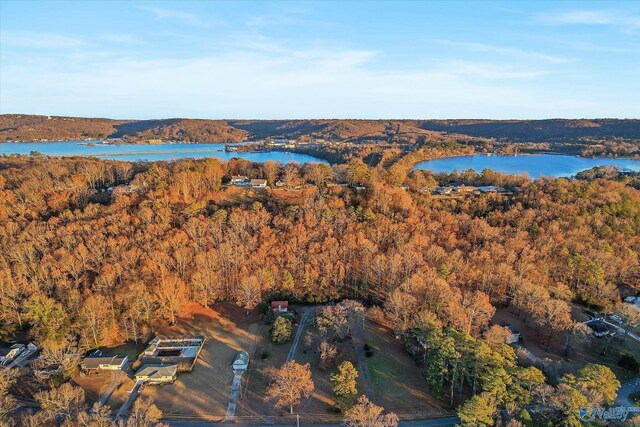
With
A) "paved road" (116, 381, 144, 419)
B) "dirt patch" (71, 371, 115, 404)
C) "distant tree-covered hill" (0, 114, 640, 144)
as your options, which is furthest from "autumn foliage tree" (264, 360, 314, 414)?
"distant tree-covered hill" (0, 114, 640, 144)

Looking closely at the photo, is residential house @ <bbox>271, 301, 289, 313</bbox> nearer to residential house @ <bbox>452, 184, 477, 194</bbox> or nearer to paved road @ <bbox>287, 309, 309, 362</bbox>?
paved road @ <bbox>287, 309, 309, 362</bbox>

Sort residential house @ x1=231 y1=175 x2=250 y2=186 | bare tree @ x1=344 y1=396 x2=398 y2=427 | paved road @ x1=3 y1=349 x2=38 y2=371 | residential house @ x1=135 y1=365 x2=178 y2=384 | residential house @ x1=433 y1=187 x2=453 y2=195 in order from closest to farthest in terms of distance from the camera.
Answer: bare tree @ x1=344 y1=396 x2=398 y2=427, residential house @ x1=135 y1=365 x2=178 y2=384, paved road @ x1=3 y1=349 x2=38 y2=371, residential house @ x1=231 y1=175 x2=250 y2=186, residential house @ x1=433 y1=187 x2=453 y2=195

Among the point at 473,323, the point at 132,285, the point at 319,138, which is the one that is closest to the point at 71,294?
the point at 132,285

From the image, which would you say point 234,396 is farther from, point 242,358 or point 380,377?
point 380,377

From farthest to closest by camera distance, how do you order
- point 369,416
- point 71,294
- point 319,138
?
point 319,138 < point 71,294 < point 369,416

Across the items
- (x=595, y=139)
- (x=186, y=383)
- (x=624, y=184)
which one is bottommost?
(x=186, y=383)

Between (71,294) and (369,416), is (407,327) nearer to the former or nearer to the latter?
(369,416)
